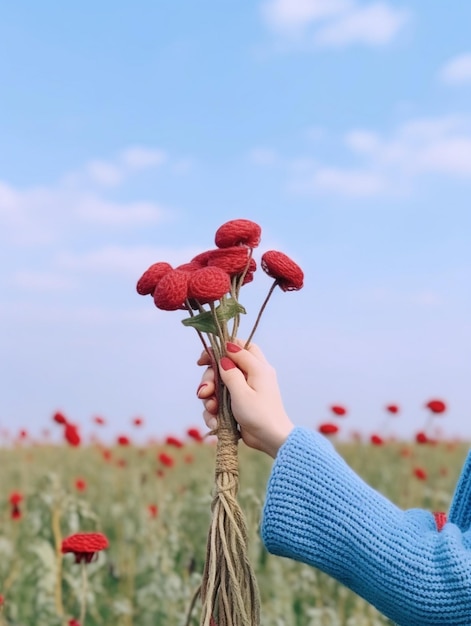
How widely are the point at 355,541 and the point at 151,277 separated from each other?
20.0 inches

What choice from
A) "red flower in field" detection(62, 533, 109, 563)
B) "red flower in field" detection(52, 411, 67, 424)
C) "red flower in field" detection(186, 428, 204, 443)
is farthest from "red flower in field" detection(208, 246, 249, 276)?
"red flower in field" detection(186, 428, 204, 443)

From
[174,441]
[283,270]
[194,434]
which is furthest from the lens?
[174,441]

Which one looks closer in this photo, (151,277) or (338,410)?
(151,277)

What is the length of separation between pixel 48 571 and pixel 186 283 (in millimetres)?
1718

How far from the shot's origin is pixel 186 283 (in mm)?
1415

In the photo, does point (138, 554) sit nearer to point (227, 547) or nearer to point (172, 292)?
point (227, 547)

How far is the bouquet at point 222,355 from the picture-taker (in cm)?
145

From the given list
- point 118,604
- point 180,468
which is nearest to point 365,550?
point 118,604

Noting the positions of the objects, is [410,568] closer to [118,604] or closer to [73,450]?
[118,604]

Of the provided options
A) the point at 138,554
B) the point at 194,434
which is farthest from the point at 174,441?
the point at 138,554

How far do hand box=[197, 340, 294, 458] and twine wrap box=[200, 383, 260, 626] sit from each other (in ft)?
0.10

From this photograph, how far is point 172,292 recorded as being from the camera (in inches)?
55.2

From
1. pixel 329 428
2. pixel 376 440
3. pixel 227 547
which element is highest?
pixel 376 440

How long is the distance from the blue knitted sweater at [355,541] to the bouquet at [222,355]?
6 centimetres
